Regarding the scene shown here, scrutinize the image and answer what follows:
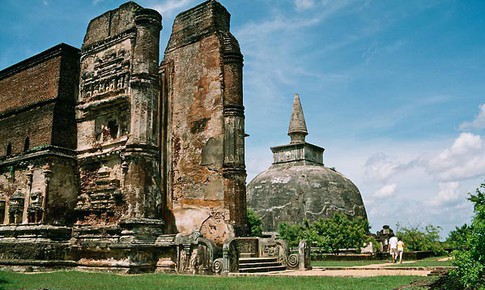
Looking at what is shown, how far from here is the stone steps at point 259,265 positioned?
40.0ft

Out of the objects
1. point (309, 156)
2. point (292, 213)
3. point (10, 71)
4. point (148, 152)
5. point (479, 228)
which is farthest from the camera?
point (309, 156)

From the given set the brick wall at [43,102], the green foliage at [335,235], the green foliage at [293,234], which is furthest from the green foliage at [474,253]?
the green foliage at [293,234]

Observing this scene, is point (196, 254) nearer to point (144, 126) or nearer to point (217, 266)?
point (217, 266)

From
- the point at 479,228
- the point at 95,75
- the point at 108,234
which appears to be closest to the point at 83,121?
the point at 95,75

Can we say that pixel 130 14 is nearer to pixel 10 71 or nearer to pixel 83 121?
pixel 83 121

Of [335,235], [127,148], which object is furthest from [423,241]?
[127,148]

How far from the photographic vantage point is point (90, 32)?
1634cm

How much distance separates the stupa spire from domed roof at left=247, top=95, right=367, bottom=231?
711mm

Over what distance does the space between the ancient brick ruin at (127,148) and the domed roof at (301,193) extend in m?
18.6

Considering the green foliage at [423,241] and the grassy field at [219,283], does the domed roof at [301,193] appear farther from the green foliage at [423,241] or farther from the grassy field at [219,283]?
the grassy field at [219,283]

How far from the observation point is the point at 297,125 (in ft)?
126

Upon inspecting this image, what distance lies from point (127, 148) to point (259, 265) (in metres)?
4.90

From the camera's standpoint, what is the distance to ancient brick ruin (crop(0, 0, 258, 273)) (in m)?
13.2

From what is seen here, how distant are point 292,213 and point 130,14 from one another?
2099 centimetres
